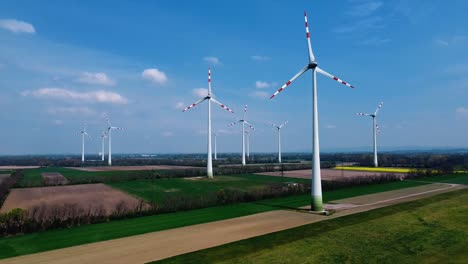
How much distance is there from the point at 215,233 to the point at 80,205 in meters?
26.4

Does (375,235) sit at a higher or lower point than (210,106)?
lower

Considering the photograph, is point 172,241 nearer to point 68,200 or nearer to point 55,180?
point 68,200

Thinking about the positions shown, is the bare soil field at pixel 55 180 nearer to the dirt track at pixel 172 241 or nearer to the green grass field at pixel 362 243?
the dirt track at pixel 172 241

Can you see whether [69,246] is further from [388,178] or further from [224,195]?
[388,178]

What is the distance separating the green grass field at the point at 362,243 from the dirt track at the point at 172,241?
1786 millimetres

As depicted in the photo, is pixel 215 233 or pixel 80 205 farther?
pixel 80 205

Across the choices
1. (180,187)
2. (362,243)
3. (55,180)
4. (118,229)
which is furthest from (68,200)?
(362,243)

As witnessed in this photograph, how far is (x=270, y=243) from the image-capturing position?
2361cm

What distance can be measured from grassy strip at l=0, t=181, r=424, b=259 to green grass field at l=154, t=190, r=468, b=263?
9602 mm

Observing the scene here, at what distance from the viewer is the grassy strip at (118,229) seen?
2525 centimetres

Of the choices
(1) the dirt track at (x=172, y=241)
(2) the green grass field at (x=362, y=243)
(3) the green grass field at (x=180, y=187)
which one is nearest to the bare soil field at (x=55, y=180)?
(3) the green grass field at (x=180, y=187)

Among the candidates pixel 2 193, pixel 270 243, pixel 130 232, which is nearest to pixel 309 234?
pixel 270 243

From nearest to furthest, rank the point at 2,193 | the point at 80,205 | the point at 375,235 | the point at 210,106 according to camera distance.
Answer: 1. the point at 375,235
2. the point at 80,205
3. the point at 2,193
4. the point at 210,106

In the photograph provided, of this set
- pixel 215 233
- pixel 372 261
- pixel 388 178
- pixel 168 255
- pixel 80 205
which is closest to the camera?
pixel 372 261
